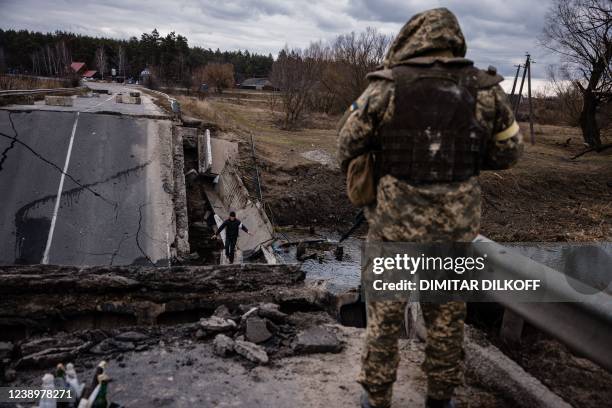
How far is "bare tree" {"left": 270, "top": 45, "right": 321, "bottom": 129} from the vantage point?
87.2ft

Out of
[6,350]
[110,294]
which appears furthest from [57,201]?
[6,350]

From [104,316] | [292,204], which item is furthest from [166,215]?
[292,204]

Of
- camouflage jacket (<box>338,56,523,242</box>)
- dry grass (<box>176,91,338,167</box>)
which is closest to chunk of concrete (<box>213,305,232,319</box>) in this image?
camouflage jacket (<box>338,56,523,242</box>)

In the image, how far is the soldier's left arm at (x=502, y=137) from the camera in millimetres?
2539

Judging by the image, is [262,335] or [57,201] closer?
[262,335]

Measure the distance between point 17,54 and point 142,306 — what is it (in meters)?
96.1

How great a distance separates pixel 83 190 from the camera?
9094 mm

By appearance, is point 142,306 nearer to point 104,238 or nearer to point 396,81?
point 396,81

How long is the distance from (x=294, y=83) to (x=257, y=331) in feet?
82.9

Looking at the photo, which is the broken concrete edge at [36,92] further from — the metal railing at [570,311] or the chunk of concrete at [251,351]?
the metal railing at [570,311]

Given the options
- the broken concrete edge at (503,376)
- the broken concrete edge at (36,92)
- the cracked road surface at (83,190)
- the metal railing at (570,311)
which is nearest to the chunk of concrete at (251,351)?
the broken concrete edge at (503,376)

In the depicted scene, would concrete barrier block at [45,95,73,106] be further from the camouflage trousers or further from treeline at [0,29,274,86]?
treeline at [0,29,274,86]

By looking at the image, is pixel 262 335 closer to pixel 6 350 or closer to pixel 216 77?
pixel 6 350

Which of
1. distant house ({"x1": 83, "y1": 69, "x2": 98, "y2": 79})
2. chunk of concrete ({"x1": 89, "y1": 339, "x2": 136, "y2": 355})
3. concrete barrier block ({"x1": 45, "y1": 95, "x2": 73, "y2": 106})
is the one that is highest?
distant house ({"x1": 83, "y1": 69, "x2": 98, "y2": 79})
